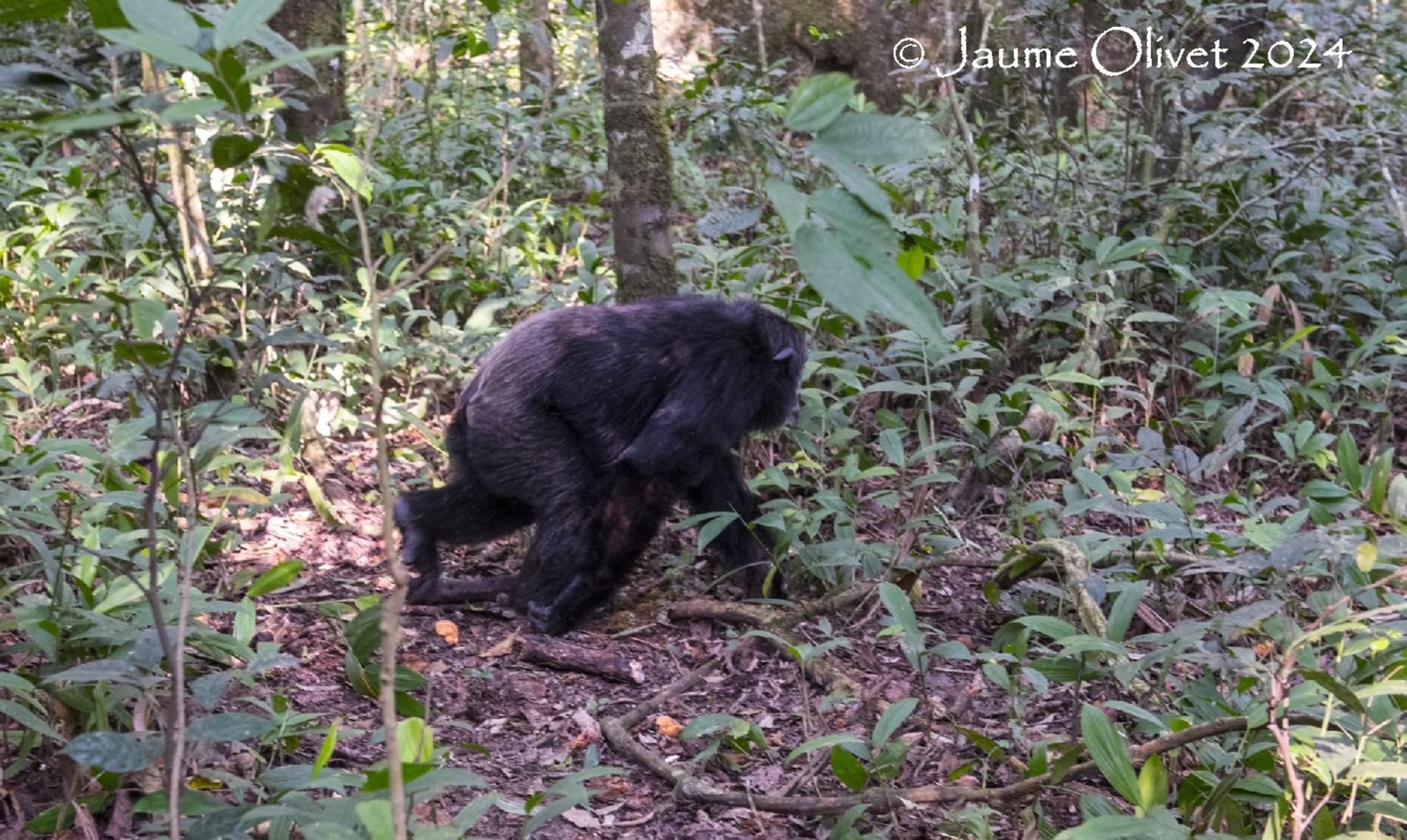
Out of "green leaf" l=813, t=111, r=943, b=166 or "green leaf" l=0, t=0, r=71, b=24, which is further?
"green leaf" l=0, t=0, r=71, b=24

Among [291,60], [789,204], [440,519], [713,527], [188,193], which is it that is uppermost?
[291,60]

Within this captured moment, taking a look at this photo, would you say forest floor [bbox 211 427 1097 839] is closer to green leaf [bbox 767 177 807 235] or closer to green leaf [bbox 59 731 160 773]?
green leaf [bbox 59 731 160 773]

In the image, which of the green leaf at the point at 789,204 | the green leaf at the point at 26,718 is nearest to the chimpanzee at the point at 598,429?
the green leaf at the point at 26,718

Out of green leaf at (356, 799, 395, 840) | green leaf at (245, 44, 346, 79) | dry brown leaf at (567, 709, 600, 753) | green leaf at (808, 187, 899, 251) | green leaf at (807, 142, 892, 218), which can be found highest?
green leaf at (245, 44, 346, 79)

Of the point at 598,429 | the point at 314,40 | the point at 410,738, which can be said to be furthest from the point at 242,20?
the point at 314,40

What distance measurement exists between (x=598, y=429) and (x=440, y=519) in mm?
705

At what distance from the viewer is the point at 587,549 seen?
13.1 ft

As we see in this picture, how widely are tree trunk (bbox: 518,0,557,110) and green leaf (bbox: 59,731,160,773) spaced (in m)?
2.92

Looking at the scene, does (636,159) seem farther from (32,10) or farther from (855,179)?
(855,179)

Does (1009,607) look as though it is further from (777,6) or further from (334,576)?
(777,6)

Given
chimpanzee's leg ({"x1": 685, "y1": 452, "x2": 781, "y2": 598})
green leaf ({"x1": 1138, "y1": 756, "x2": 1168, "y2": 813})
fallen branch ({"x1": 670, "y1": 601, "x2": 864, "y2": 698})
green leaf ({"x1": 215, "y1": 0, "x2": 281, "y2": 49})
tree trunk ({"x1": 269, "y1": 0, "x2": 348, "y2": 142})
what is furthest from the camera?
tree trunk ({"x1": 269, "y1": 0, "x2": 348, "y2": 142})

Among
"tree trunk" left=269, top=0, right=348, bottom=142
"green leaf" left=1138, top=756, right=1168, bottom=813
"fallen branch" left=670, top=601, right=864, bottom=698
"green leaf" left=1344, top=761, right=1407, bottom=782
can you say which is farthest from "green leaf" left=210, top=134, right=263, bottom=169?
"tree trunk" left=269, top=0, right=348, bottom=142

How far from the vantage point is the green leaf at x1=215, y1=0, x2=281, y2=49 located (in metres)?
0.98

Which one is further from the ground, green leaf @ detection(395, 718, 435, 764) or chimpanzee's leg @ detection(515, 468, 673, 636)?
green leaf @ detection(395, 718, 435, 764)
